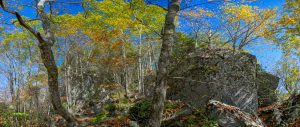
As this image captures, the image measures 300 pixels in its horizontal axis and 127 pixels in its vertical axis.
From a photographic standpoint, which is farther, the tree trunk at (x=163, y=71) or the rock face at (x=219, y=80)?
the rock face at (x=219, y=80)

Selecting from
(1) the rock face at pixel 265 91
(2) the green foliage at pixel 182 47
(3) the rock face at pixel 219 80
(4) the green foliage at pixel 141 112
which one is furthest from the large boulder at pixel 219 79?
(1) the rock face at pixel 265 91

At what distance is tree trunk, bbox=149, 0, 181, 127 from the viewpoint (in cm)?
436

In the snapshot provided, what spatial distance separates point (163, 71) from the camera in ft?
14.3

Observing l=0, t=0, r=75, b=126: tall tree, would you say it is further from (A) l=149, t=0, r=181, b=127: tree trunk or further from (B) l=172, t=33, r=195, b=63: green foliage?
(B) l=172, t=33, r=195, b=63: green foliage

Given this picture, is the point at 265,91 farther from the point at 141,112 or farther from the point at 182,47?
the point at 141,112

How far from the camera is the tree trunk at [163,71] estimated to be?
14.3ft

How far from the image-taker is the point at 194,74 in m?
8.92

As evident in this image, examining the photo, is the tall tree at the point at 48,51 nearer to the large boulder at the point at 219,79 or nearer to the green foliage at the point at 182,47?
the large boulder at the point at 219,79

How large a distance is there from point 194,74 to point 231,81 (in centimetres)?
124

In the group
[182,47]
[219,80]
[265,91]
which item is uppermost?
[182,47]

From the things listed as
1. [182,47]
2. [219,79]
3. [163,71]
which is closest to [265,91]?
[182,47]

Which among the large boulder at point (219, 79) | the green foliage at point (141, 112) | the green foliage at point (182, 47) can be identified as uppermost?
the green foliage at point (182, 47)

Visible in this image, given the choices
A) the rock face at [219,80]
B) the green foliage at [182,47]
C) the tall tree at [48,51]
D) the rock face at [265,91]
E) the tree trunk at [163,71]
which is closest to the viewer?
the tree trunk at [163,71]

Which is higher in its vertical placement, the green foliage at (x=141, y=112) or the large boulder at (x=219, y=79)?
the large boulder at (x=219, y=79)
